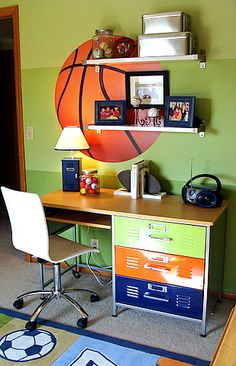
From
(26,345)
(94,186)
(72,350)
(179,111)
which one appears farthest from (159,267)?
(179,111)

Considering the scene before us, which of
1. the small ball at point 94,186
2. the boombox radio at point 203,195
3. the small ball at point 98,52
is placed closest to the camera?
the boombox radio at point 203,195

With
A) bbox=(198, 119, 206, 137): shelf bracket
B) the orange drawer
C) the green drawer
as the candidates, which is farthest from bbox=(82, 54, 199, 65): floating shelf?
the orange drawer

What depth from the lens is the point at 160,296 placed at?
8.79ft

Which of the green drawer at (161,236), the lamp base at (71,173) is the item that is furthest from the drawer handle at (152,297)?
the lamp base at (71,173)

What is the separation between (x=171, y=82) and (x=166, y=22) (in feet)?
1.43

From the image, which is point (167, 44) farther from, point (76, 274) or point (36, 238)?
point (76, 274)

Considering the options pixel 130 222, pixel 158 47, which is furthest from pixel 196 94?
pixel 130 222

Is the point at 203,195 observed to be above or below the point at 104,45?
below

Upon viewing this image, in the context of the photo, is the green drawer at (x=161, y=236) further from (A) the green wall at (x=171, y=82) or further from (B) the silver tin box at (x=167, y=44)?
(B) the silver tin box at (x=167, y=44)

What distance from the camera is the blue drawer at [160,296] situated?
2.59 m

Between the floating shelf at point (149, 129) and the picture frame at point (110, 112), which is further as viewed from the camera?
the picture frame at point (110, 112)

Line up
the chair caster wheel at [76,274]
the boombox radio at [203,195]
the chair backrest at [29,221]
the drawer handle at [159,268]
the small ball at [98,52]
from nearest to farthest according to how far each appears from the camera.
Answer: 1. the chair backrest at [29,221]
2. the drawer handle at [159,268]
3. the boombox radio at [203,195]
4. the small ball at [98,52]
5. the chair caster wheel at [76,274]

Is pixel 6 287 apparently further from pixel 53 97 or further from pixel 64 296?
pixel 53 97

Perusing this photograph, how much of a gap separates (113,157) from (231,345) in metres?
2.14
